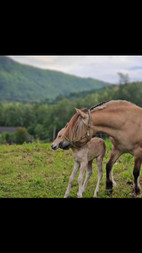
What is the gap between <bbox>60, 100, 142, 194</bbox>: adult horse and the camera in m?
4.55

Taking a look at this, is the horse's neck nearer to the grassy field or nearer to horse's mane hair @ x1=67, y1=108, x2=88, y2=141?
horse's mane hair @ x1=67, y1=108, x2=88, y2=141

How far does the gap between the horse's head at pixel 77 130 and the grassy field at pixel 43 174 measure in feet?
5.37

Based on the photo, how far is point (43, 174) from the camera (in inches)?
296

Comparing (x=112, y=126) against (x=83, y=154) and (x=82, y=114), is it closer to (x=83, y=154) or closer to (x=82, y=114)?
(x=82, y=114)

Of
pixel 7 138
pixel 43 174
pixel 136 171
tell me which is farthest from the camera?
pixel 7 138

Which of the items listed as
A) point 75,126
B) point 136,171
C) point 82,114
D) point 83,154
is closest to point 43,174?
point 83,154

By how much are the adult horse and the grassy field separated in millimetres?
1327

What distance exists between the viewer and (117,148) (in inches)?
200

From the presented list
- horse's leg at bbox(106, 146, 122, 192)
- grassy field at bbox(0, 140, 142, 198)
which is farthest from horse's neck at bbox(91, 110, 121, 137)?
grassy field at bbox(0, 140, 142, 198)

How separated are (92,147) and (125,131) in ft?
3.13

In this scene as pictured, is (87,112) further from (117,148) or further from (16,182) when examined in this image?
(16,182)

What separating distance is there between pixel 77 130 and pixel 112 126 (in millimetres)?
762

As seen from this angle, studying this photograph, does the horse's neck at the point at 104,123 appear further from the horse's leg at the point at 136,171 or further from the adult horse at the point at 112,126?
the horse's leg at the point at 136,171

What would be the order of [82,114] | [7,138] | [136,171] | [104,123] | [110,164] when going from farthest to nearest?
1. [7,138]
2. [110,164]
3. [136,171]
4. [104,123]
5. [82,114]
